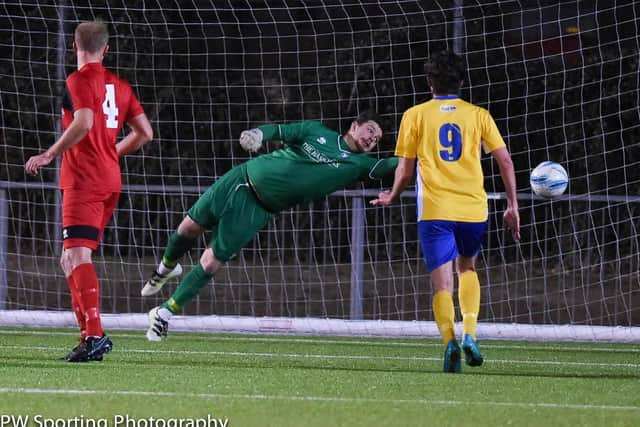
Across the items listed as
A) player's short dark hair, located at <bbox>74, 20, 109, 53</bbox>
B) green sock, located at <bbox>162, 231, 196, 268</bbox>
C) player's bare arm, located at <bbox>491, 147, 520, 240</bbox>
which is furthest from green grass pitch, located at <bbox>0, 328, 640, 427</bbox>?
player's short dark hair, located at <bbox>74, 20, 109, 53</bbox>

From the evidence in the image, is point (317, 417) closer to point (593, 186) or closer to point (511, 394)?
point (511, 394)

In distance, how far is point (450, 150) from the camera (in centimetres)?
802

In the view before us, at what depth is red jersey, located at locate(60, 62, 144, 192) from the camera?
7922mm

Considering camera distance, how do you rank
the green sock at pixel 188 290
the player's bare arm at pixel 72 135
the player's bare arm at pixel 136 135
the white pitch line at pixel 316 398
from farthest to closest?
the green sock at pixel 188 290
the player's bare arm at pixel 136 135
the player's bare arm at pixel 72 135
the white pitch line at pixel 316 398

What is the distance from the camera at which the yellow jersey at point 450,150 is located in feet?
26.2

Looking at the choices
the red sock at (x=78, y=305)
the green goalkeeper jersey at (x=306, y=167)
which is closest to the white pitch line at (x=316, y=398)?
the red sock at (x=78, y=305)

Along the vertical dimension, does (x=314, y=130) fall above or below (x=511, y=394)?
above

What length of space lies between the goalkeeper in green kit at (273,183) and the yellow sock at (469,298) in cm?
158

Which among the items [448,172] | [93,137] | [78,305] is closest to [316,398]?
[448,172]

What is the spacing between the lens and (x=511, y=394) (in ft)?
21.8

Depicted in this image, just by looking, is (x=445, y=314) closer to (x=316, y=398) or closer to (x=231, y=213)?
(x=316, y=398)

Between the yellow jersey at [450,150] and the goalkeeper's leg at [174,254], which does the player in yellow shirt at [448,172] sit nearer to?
the yellow jersey at [450,150]

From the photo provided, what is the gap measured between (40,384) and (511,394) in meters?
2.10

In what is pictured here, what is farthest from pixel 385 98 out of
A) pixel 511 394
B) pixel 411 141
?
pixel 511 394
